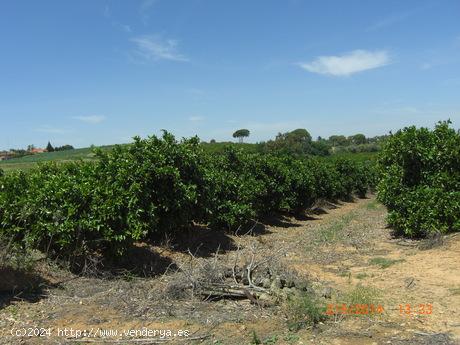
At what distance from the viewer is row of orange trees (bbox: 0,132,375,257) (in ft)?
23.6

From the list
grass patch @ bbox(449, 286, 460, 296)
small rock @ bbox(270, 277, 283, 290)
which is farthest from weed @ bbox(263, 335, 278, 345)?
grass patch @ bbox(449, 286, 460, 296)

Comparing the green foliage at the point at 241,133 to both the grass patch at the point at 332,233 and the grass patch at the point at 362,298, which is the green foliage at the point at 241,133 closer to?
the grass patch at the point at 332,233

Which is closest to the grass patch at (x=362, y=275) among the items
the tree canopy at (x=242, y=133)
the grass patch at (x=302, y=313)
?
the grass patch at (x=302, y=313)

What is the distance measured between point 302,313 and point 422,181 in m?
7.37

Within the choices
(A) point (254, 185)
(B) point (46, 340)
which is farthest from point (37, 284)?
(A) point (254, 185)

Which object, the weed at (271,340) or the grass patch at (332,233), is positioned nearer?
the weed at (271,340)

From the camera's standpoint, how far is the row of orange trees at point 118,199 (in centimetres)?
720

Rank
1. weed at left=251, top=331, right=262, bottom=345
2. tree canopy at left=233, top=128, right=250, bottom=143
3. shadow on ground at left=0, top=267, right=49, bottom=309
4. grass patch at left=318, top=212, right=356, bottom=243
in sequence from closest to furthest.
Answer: weed at left=251, top=331, right=262, bottom=345
shadow on ground at left=0, top=267, right=49, bottom=309
grass patch at left=318, top=212, right=356, bottom=243
tree canopy at left=233, top=128, right=250, bottom=143

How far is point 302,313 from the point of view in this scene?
17.2ft

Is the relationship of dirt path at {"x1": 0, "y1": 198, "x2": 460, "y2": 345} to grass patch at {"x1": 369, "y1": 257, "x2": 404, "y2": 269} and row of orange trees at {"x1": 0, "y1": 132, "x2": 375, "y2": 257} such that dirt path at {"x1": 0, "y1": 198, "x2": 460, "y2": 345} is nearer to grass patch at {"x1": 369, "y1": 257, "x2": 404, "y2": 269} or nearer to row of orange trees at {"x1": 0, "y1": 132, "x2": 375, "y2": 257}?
grass patch at {"x1": 369, "y1": 257, "x2": 404, "y2": 269}

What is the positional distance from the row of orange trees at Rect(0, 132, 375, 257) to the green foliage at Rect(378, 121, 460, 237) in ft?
12.6

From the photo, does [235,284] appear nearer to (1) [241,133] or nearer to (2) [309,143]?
(2) [309,143]

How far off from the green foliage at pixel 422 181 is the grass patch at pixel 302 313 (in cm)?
620
